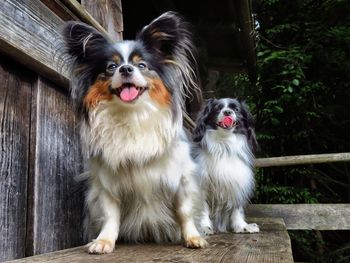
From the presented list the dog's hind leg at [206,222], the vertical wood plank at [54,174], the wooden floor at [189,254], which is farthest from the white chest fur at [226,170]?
the vertical wood plank at [54,174]

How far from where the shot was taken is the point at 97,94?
224 cm

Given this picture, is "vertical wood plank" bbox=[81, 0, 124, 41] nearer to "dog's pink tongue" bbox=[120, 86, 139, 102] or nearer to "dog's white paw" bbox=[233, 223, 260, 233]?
"dog's pink tongue" bbox=[120, 86, 139, 102]

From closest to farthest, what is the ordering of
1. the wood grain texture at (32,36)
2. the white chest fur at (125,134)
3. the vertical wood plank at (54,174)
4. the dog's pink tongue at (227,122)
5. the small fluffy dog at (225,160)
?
the wood grain texture at (32,36), the vertical wood plank at (54,174), the white chest fur at (125,134), the small fluffy dog at (225,160), the dog's pink tongue at (227,122)

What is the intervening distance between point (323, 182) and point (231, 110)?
4.59m

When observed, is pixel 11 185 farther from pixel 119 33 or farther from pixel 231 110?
pixel 231 110

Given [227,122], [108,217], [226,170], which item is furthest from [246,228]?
[108,217]

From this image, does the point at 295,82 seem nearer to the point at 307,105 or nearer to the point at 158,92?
the point at 307,105

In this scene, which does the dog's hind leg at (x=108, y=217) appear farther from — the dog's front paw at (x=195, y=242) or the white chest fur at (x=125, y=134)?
the dog's front paw at (x=195, y=242)

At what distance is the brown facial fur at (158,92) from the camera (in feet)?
7.39

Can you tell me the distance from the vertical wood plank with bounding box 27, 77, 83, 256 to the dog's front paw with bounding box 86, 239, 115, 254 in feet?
0.92

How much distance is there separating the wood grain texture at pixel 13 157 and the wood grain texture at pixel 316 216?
297cm

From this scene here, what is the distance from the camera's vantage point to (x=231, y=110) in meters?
3.42

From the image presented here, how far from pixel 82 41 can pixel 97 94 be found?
11.8 inches

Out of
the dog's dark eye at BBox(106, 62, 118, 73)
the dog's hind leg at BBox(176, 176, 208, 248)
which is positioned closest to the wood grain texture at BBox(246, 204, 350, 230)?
the dog's hind leg at BBox(176, 176, 208, 248)
